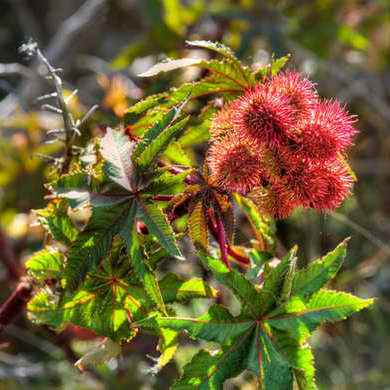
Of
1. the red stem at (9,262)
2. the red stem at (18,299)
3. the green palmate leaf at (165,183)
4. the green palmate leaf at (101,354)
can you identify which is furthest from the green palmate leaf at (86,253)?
the red stem at (9,262)

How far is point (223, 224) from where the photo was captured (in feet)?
4.63

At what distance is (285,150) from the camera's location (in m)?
1.30

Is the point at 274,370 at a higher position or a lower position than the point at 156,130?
lower

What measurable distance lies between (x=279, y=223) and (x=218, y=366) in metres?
2.06

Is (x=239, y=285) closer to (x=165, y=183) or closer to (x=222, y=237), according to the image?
(x=222, y=237)

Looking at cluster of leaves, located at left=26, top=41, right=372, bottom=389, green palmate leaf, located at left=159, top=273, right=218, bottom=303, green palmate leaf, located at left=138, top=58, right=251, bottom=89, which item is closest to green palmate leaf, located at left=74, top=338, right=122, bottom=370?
cluster of leaves, located at left=26, top=41, right=372, bottom=389

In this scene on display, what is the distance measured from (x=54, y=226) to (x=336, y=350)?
2069mm

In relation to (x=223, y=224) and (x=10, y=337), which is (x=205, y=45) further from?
(x=10, y=337)

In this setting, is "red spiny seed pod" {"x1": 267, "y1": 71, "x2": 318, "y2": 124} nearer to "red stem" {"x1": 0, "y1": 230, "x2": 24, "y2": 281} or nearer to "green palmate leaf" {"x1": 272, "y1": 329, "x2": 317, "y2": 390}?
"green palmate leaf" {"x1": 272, "y1": 329, "x2": 317, "y2": 390}

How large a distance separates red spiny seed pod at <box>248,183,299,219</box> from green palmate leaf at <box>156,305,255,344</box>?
0.67 feet

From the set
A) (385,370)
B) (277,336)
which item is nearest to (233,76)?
(277,336)

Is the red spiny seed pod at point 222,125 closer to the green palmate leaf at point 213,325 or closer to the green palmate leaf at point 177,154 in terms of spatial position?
the green palmate leaf at point 177,154

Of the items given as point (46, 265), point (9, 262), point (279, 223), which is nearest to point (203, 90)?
point (46, 265)

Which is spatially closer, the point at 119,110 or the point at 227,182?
the point at 227,182
